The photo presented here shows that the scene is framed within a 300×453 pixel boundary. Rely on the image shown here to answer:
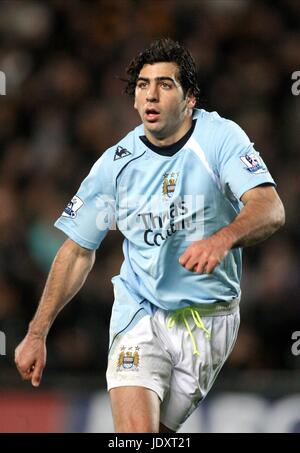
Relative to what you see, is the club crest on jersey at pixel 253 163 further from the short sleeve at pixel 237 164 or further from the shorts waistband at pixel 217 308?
the shorts waistband at pixel 217 308

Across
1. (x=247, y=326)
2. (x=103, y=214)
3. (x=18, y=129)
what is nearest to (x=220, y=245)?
(x=103, y=214)

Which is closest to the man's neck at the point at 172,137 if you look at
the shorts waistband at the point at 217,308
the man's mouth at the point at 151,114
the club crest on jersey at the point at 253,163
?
the man's mouth at the point at 151,114

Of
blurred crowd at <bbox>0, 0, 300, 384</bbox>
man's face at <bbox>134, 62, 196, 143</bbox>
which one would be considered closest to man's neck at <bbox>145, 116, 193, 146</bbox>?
man's face at <bbox>134, 62, 196, 143</bbox>

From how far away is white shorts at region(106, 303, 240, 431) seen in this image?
4.12m

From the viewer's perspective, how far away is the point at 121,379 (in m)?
4.09

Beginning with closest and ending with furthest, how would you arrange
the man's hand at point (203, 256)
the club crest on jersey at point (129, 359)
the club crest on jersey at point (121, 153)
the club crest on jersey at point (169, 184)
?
1. the man's hand at point (203, 256)
2. the club crest on jersey at point (129, 359)
3. the club crest on jersey at point (169, 184)
4. the club crest on jersey at point (121, 153)

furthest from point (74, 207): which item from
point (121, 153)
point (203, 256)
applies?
point (203, 256)

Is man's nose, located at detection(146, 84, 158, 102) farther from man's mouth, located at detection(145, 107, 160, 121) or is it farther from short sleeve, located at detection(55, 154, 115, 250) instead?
short sleeve, located at detection(55, 154, 115, 250)

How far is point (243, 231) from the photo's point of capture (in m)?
3.69

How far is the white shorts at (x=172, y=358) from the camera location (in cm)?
412

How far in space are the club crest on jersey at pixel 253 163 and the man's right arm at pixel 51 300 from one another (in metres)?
→ 0.91

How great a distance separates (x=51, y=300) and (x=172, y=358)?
0.61 meters

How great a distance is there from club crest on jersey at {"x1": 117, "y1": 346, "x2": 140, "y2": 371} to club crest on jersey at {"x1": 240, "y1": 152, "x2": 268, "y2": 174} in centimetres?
90

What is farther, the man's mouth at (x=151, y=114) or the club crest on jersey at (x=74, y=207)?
the club crest on jersey at (x=74, y=207)
